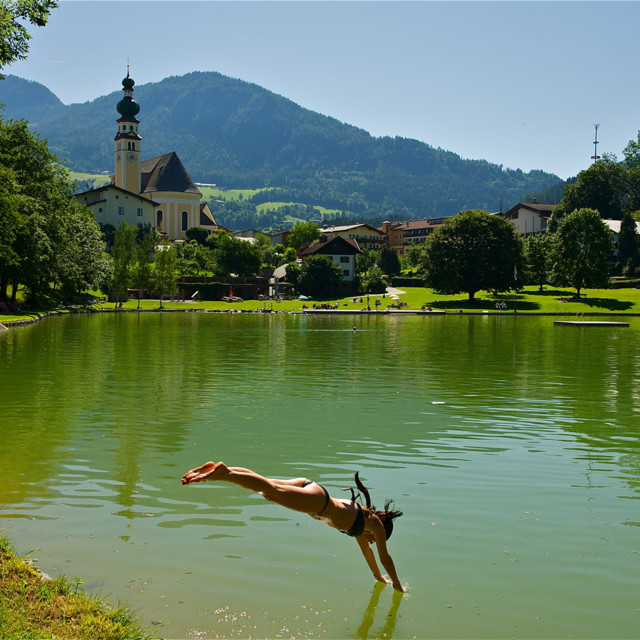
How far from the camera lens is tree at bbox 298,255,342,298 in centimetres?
13350

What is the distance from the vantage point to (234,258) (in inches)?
5709

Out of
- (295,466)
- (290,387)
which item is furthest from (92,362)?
(295,466)

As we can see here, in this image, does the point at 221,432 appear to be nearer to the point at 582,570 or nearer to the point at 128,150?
the point at 582,570

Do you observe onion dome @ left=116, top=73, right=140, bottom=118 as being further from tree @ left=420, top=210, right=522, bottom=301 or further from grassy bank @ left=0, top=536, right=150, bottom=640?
grassy bank @ left=0, top=536, right=150, bottom=640

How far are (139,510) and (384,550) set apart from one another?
447cm

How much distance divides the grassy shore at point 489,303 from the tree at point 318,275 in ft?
17.5

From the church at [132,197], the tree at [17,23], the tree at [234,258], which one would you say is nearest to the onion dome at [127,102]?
the church at [132,197]

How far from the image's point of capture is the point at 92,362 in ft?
105

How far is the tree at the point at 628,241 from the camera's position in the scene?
136 meters

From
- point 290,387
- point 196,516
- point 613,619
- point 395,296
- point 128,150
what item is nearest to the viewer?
point 613,619

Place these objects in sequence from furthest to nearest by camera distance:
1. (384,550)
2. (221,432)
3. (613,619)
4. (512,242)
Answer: (512,242)
(221,432)
(384,550)
(613,619)

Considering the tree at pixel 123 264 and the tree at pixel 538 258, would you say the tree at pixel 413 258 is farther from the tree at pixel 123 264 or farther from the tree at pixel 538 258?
the tree at pixel 123 264

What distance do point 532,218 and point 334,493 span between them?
593 ft

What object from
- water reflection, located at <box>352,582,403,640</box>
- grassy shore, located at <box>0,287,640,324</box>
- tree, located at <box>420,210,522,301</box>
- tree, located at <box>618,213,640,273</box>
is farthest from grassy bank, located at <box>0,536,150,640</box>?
tree, located at <box>618,213,640,273</box>
